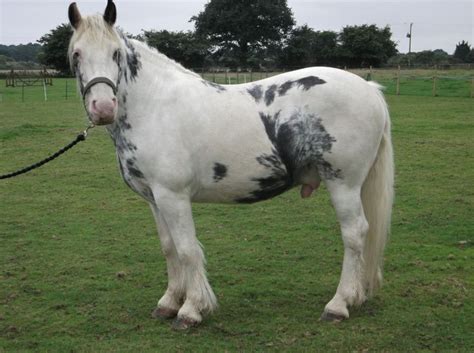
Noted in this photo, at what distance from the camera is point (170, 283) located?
4.23 meters

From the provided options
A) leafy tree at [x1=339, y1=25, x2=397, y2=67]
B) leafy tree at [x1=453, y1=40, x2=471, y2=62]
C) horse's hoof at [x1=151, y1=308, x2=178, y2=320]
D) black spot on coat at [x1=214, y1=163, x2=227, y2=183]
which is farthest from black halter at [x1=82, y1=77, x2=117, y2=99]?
leafy tree at [x1=453, y1=40, x2=471, y2=62]

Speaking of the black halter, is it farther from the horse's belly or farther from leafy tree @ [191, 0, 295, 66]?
leafy tree @ [191, 0, 295, 66]

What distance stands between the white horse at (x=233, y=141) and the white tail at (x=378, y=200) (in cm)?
12

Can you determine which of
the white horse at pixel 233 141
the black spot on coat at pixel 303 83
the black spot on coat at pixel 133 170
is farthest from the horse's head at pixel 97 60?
the black spot on coat at pixel 303 83

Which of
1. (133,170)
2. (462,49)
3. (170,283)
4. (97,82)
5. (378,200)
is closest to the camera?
(97,82)

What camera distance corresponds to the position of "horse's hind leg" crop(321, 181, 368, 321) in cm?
389

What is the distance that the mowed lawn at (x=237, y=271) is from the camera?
374cm

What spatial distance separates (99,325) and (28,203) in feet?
13.7

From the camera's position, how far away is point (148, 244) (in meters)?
5.88

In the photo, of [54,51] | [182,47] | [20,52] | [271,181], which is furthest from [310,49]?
[20,52]

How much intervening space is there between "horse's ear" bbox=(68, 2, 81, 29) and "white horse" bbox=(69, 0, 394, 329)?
0.28 metres

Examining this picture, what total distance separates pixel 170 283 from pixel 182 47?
46.1 m

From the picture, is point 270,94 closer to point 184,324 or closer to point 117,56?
point 117,56

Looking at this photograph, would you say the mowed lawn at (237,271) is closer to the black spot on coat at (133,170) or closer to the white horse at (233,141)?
the white horse at (233,141)
